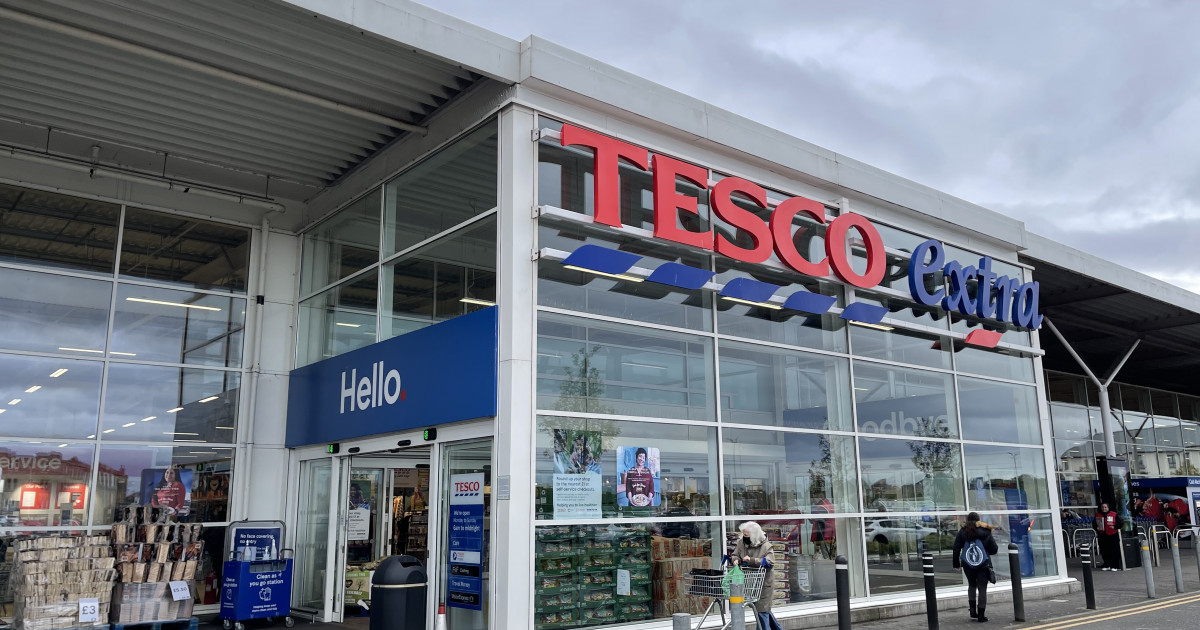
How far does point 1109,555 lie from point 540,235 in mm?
17629

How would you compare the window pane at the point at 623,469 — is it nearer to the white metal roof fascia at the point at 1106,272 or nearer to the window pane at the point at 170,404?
the window pane at the point at 170,404

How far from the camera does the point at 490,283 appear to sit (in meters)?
10.3

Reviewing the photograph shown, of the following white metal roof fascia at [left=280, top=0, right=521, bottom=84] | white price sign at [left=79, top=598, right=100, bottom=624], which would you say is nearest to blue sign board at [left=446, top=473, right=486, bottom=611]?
white price sign at [left=79, top=598, right=100, bottom=624]

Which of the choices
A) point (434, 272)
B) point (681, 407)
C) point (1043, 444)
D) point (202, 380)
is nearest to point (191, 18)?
point (434, 272)

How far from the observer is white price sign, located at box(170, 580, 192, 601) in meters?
10.8

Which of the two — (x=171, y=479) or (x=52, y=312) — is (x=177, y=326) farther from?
(x=171, y=479)

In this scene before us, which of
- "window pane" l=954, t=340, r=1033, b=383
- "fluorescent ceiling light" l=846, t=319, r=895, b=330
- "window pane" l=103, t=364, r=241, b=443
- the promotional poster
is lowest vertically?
the promotional poster

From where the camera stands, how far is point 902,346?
47.4ft

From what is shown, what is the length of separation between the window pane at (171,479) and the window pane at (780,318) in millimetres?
8012

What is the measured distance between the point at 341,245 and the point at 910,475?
31.8ft

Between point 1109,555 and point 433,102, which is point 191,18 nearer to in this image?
point 433,102

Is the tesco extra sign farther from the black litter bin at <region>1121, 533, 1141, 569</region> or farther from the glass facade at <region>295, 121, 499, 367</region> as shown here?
the black litter bin at <region>1121, 533, 1141, 569</region>

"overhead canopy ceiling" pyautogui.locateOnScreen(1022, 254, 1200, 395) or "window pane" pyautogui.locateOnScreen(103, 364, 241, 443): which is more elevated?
"overhead canopy ceiling" pyautogui.locateOnScreen(1022, 254, 1200, 395)

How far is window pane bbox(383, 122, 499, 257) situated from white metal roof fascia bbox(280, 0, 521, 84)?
0.87m
